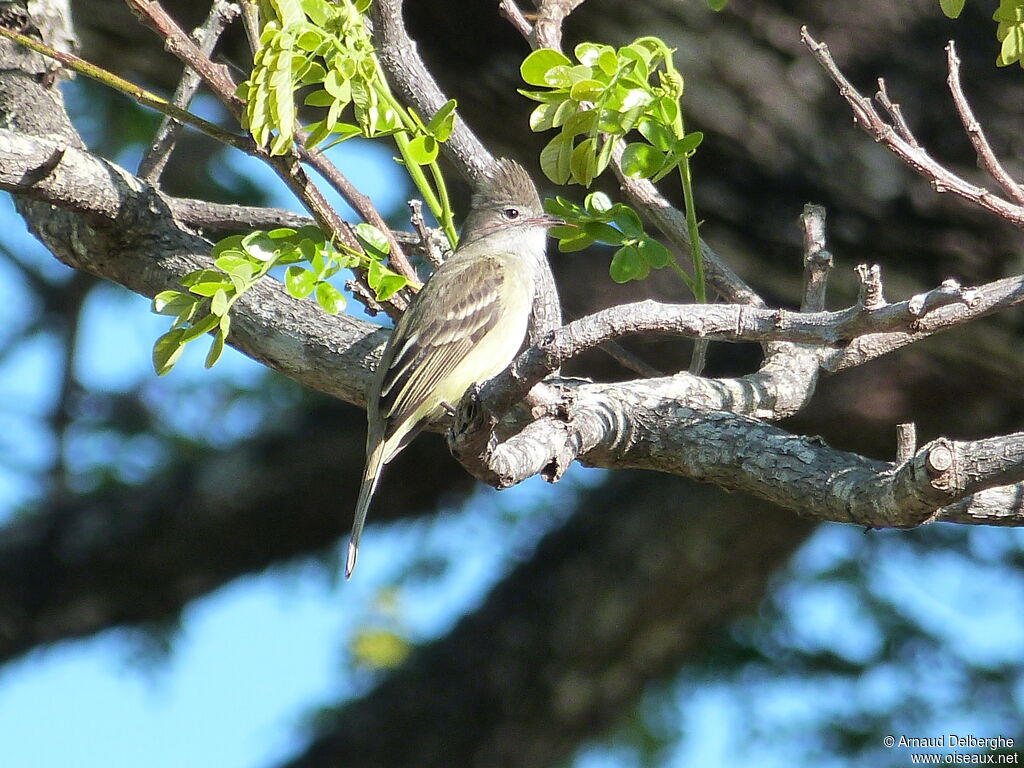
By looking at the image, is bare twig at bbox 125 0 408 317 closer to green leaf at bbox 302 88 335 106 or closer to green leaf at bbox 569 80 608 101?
green leaf at bbox 302 88 335 106

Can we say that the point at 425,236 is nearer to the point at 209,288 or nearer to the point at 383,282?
the point at 383,282

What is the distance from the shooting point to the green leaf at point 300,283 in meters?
2.85

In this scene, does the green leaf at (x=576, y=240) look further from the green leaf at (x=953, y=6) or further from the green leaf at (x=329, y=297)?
the green leaf at (x=953, y=6)

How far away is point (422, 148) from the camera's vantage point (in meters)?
3.17

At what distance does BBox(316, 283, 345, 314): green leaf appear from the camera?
2.92 metres

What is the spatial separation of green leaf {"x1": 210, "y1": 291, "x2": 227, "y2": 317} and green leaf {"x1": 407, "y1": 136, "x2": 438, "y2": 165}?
2.33ft

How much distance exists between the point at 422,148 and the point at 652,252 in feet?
2.25

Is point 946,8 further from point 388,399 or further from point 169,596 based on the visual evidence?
point 169,596

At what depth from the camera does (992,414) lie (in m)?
5.47

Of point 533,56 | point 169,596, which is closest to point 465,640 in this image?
point 169,596

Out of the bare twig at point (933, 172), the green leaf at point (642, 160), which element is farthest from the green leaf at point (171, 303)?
the bare twig at point (933, 172)

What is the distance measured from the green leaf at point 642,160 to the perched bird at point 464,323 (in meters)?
0.69

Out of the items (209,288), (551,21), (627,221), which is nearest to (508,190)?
(551,21)

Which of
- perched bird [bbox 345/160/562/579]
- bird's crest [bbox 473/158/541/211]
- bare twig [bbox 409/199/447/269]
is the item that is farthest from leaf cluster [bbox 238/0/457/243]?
bird's crest [bbox 473/158/541/211]
